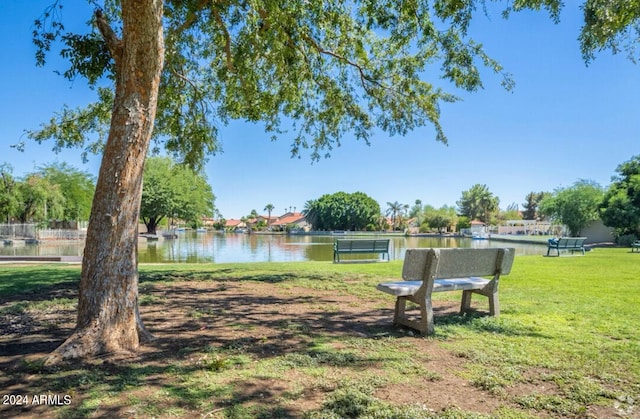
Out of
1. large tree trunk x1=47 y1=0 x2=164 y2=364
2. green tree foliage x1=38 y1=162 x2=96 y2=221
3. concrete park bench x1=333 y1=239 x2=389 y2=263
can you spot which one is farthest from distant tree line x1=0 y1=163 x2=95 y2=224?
large tree trunk x1=47 y1=0 x2=164 y2=364

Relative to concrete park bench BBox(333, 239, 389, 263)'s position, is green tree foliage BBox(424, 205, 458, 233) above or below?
above

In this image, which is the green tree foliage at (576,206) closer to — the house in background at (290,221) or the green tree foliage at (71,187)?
the green tree foliage at (71,187)

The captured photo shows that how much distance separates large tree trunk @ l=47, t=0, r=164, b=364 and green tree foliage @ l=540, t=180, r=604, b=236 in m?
39.5

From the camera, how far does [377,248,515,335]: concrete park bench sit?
13.2 feet

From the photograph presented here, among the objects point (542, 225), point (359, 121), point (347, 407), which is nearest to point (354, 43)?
point (359, 121)

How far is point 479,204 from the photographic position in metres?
99.0

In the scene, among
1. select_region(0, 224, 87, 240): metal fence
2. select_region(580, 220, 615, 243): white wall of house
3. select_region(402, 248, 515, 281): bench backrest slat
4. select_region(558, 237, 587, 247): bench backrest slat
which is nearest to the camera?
select_region(402, 248, 515, 281): bench backrest slat

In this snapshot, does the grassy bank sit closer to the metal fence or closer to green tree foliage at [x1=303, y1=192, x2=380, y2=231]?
the metal fence

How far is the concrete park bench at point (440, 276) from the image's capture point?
13.2 ft

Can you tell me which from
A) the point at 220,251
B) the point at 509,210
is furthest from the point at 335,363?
the point at 509,210

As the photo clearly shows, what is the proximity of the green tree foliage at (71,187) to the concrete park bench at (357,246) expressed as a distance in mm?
41127

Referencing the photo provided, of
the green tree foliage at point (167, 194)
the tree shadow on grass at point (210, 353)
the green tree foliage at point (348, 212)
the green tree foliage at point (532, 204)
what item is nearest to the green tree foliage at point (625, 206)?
the tree shadow on grass at point (210, 353)

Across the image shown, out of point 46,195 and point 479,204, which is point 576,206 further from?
point 479,204

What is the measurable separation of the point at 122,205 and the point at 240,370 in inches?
66.5
